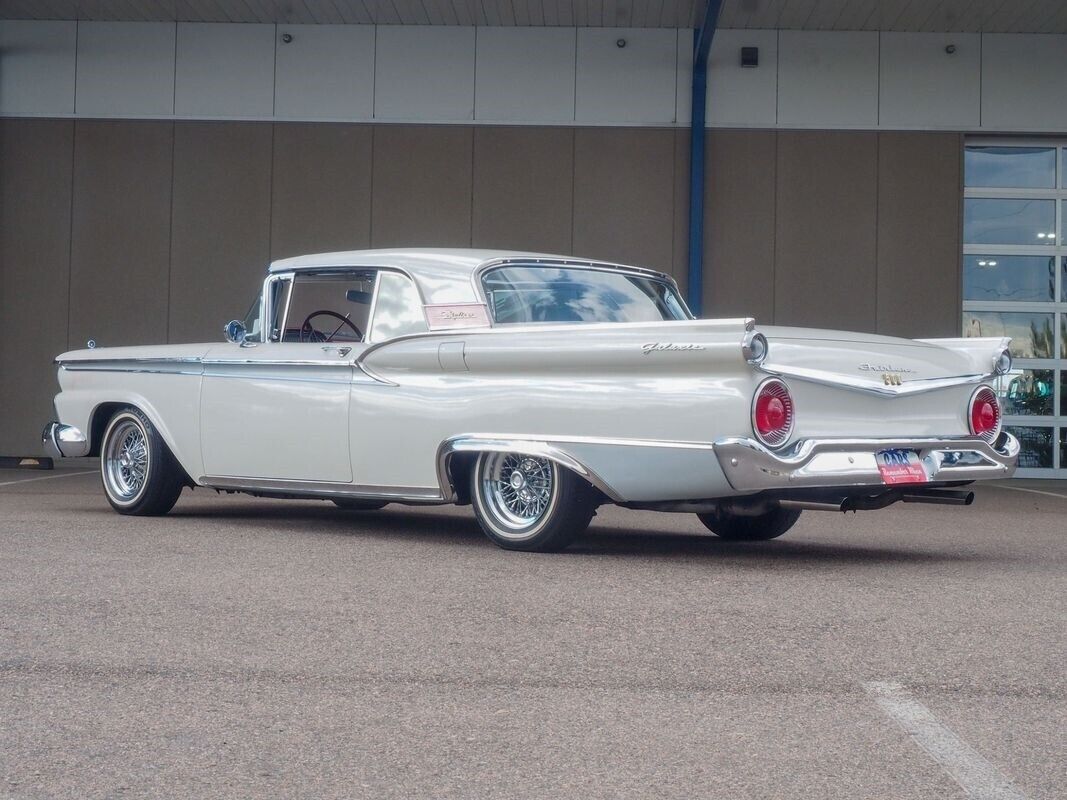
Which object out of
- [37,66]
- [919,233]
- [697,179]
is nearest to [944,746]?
[697,179]

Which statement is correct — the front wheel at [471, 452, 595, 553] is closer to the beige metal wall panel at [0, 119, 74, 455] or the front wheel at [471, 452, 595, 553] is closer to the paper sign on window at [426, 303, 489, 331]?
the paper sign on window at [426, 303, 489, 331]

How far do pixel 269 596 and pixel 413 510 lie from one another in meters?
4.85

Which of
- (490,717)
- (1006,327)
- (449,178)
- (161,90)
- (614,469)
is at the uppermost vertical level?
(161,90)

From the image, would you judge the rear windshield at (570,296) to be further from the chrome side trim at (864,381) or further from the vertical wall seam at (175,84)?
the vertical wall seam at (175,84)

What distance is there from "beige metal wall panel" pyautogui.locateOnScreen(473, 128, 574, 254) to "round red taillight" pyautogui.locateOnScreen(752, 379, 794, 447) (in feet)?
39.6

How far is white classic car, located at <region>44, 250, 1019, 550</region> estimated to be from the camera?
616 centimetres

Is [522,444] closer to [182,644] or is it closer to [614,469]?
[614,469]

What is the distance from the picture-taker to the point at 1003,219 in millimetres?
17984

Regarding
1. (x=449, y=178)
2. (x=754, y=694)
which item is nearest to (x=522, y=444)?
(x=754, y=694)

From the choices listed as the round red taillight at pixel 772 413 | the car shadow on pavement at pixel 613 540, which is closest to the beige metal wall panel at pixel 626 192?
the car shadow on pavement at pixel 613 540

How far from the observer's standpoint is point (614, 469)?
6391mm

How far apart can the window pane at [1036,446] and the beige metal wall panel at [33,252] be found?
12.5 metres

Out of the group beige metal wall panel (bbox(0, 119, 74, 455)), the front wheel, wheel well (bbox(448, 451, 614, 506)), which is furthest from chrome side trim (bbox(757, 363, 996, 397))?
beige metal wall panel (bbox(0, 119, 74, 455))

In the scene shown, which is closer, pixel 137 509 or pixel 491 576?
pixel 491 576
